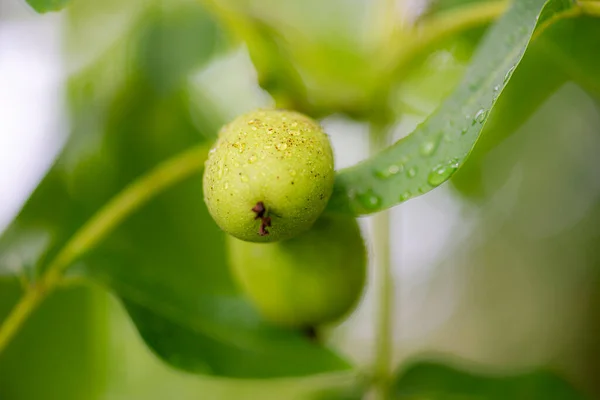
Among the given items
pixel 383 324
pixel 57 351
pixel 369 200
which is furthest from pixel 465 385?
pixel 57 351

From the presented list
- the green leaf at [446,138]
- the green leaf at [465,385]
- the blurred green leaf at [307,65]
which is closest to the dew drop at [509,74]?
the green leaf at [446,138]

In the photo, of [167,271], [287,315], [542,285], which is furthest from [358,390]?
[542,285]

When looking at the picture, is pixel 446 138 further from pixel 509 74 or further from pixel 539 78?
pixel 539 78

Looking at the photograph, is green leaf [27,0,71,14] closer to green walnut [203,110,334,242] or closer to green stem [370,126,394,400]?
green walnut [203,110,334,242]

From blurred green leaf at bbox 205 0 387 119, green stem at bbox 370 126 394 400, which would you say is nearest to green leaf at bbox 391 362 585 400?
green stem at bbox 370 126 394 400

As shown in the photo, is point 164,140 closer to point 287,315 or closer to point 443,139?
point 287,315

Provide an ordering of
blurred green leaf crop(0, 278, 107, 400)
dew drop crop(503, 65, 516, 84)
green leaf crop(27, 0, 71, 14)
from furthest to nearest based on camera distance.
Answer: blurred green leaf crop(0, 278, 107, 400)
green leaf crop(27, 0, 71, 14)
dew drop crop(503, 65, 516, 84)

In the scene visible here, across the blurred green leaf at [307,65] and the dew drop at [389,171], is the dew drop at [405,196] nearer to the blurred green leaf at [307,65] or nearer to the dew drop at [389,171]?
the dew drop at [389,171]
